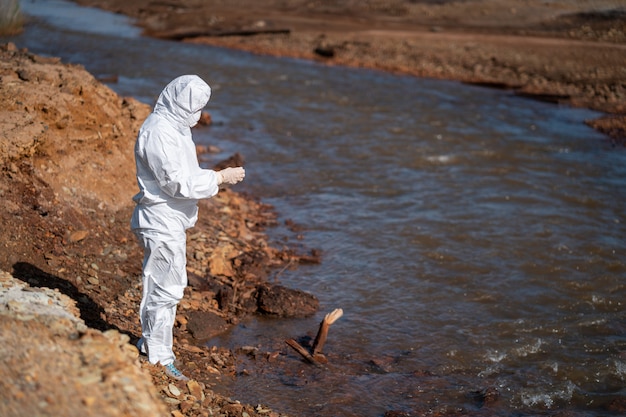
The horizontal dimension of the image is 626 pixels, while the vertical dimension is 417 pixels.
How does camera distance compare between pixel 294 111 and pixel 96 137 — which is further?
pixel 294 111

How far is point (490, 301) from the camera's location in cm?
763

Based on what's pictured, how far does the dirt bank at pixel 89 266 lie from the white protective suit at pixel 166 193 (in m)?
0.35

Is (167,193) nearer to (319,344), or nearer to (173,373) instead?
(173,373)

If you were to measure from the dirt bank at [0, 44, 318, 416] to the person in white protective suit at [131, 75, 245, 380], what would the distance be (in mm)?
322

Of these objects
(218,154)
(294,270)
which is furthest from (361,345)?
(218,154)

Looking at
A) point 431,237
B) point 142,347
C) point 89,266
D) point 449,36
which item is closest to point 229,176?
→ point 142,347

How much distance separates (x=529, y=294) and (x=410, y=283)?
126 cm

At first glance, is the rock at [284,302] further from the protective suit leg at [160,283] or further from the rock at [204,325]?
the protective suit leg at [160,283]

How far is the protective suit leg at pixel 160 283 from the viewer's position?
15.3 feet

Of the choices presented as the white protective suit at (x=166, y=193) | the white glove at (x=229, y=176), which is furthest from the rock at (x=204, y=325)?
the white glove at (x=229, y=176)

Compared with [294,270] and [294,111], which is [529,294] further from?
[294,111]

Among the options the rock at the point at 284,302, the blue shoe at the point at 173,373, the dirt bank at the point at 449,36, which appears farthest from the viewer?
the dirt bank at the point at 449,36

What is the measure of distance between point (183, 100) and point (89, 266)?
7.83 ft

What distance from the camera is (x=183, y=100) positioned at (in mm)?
4516
